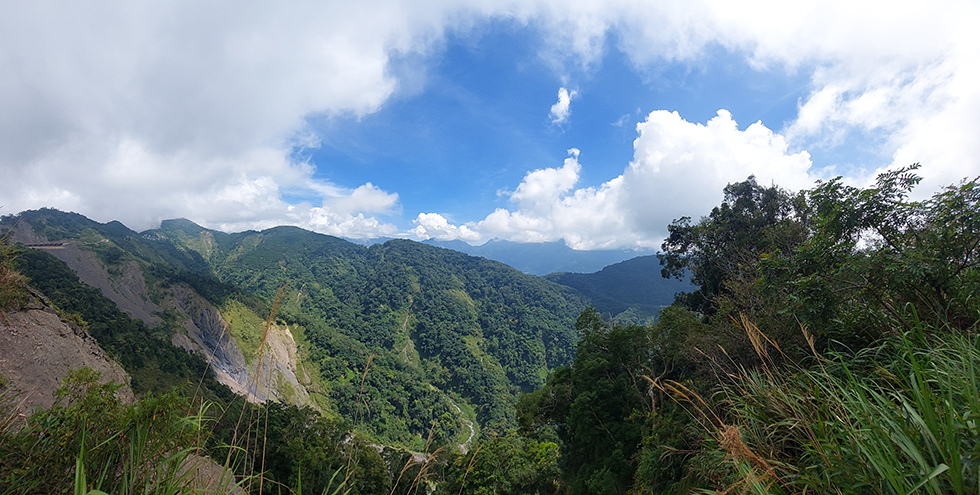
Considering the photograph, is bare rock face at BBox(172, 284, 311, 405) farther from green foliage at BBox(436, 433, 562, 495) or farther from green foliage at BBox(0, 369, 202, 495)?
green foliage at BBox(0, 369, 202, 495)

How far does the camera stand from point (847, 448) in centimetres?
186

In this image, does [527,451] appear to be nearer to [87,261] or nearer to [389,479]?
[389,479]

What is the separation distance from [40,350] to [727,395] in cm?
1761

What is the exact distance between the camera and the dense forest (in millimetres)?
1790

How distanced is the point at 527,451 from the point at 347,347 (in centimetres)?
8400

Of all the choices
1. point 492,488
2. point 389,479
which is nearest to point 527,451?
point 492,488

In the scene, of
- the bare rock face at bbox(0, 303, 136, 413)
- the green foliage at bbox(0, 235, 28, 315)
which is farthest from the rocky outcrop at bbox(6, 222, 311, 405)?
the green foliage at bbox(0, 235, 28, 315)

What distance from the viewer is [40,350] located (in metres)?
10.5

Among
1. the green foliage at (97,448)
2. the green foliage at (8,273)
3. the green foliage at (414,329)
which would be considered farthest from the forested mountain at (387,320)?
the green foliage at (8,273)

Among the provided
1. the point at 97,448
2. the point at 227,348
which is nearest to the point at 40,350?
the point at 97,448

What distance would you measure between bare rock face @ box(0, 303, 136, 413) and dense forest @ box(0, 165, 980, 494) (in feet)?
4.45

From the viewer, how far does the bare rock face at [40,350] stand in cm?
920

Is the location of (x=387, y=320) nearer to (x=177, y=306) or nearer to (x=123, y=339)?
(x=177, y=306)

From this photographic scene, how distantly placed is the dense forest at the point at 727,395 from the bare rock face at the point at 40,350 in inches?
53.4
